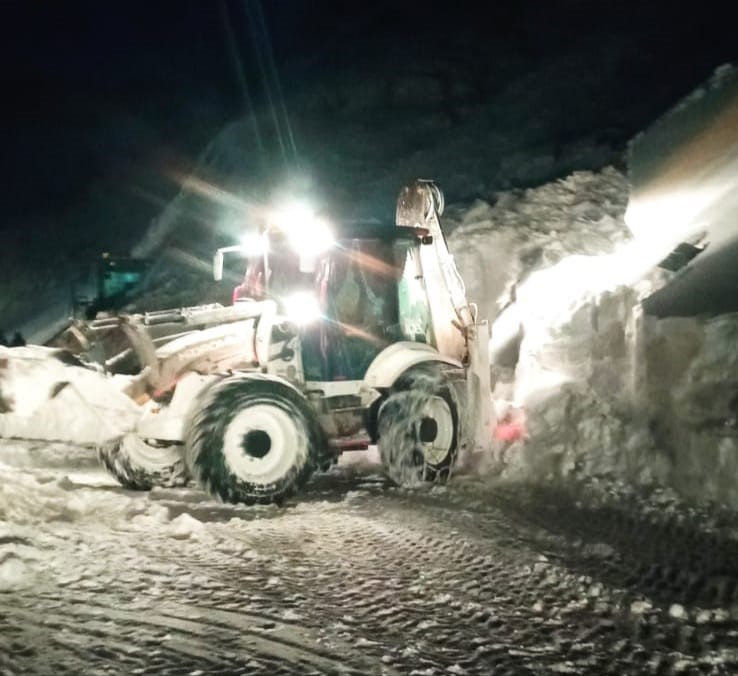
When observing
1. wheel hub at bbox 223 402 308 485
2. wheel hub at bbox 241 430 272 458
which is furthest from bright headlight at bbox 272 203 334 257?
wheel hub at bbox 241 430 272 458

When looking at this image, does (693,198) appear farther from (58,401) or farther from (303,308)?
(58,401)

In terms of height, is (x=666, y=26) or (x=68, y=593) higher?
(x=666, y=26)

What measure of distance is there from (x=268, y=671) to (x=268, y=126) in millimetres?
25915

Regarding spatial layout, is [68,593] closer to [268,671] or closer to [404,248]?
[268,671]

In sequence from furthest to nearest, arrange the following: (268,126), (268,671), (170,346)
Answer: (268,126) → (170,346) → (268,671)

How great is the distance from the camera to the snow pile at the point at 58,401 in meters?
7.62

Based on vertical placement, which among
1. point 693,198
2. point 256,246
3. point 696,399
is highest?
point 693,198

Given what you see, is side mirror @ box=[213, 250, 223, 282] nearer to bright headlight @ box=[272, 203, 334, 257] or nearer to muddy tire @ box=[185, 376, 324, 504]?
bright headlight @ box=[272, 203, 334, 257]

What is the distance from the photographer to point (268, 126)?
28562 mm

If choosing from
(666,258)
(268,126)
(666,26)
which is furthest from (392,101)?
(666,258)

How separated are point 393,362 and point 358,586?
3636mm

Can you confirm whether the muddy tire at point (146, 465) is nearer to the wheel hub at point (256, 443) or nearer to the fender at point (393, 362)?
the wheel hub at point (256, 443)

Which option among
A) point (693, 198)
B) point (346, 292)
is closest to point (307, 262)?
point (346, 292)

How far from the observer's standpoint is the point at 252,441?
7.83 metres
